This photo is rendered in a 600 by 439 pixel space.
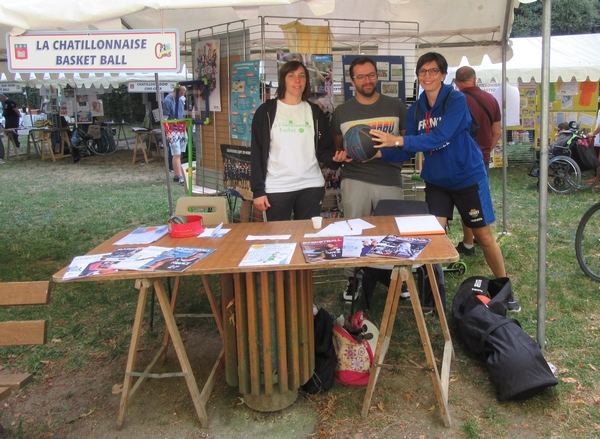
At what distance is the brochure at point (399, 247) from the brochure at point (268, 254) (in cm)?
39

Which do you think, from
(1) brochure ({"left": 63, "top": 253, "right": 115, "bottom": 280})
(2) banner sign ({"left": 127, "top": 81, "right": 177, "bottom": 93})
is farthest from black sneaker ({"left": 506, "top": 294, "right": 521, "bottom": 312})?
(2) banner sign ({"left": 127, "top": 81, "right": 177, "bottom": 93})

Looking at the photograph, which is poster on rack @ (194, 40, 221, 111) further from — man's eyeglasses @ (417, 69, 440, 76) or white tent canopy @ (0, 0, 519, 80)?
man's eyeglasses @ (417, 69, 440, 76)

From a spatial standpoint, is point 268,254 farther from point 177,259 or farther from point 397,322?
point 397,322

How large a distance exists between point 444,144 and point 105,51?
6.94 ft

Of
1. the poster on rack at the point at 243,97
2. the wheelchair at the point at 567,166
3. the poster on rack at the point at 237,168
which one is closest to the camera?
the poster on rack at the point at 243,97

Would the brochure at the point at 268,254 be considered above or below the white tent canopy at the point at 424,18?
below

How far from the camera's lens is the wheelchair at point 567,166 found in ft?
26.4

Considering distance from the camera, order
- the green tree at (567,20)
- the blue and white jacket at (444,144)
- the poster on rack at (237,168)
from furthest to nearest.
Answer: the green tree at (567,20) → the poster on rack at (237,168) → the blue and white jacket at (444,144)

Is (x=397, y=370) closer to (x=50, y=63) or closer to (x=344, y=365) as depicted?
(x=344, y=365)

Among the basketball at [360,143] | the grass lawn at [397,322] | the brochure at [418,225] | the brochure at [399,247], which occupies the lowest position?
the grass lawn at [397,322]

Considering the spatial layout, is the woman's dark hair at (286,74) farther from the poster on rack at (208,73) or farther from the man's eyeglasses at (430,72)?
the poster on rack at (208,73)

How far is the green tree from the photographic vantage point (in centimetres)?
2406

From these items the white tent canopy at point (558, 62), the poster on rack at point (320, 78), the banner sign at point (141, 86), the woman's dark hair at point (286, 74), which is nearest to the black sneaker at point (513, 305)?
the poster on rack at point (320, 78)

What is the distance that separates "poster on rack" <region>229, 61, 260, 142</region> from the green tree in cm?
2379
